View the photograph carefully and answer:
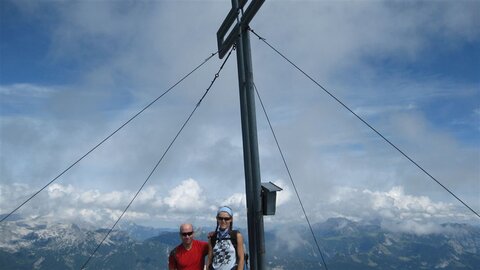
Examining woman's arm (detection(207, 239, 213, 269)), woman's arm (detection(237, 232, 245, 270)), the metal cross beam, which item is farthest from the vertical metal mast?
woman's arm (detection(207, 239, 213, 269))

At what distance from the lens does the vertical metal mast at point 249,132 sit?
24.5ft

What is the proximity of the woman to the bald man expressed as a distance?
0.16m

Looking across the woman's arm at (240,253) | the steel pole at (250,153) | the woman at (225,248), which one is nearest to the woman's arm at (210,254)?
the woman at (225,248)

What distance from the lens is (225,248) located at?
642 cm

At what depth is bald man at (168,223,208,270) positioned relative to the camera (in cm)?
644

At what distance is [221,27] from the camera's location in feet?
29.3

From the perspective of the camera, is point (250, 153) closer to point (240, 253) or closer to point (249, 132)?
point (249, 132)

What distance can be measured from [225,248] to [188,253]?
2.19 feet

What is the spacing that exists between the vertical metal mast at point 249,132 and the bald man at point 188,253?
1.30 meters

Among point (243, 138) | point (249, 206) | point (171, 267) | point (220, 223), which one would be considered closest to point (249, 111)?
point (243, 138)

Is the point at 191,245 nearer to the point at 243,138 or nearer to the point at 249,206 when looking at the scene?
the point at 249,206

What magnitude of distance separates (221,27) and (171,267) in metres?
5.43

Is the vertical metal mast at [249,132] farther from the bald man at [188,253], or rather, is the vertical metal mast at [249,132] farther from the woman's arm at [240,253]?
the bald man at [188,253]

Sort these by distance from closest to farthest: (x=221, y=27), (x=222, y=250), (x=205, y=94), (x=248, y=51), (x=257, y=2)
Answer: (x=222, y=250), (x=257, y=2), (x=248, y=51), (x=221, y=27), (x=205, y=94)
